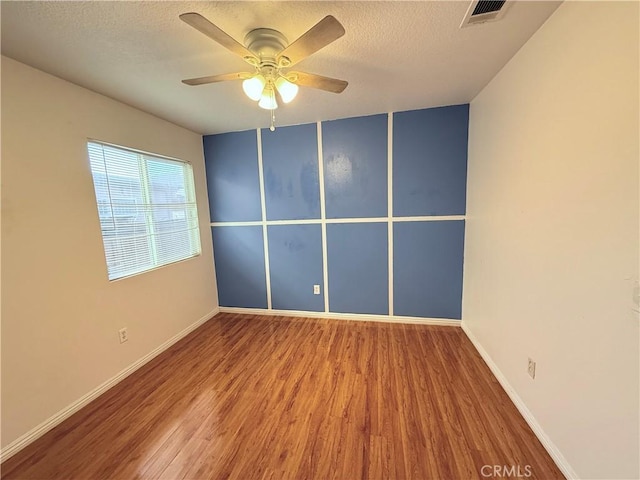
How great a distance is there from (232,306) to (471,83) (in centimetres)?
367

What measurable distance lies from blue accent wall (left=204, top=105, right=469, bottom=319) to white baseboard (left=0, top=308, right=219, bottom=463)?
1159 millimetres

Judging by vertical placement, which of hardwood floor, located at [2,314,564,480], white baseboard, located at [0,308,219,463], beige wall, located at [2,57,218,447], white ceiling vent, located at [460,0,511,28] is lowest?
hardwood floor, located at [2,314,564,480]

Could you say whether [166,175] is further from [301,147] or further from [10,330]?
[10,330]

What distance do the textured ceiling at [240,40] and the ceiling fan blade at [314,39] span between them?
0.20 m

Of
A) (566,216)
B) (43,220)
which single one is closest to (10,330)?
(43,220)

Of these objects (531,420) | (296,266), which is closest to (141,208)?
(296,266)

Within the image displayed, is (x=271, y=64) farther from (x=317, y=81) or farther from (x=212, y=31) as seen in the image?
(x=212, y=31)

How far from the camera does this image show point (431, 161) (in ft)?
9.12

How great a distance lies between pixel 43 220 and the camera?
5.64 ft

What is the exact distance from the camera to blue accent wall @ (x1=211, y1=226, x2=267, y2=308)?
11.2 ft

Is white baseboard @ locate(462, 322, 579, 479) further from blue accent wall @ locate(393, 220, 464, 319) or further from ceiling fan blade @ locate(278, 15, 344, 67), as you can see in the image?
ceiling fan blade @ locate(278, 15, 344, 67)

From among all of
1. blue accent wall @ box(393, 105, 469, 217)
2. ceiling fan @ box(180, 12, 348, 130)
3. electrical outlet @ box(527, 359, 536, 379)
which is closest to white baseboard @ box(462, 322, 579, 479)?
electrical outlet @ box(527, 359, 536, 379)

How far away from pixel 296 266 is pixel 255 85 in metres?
2.26

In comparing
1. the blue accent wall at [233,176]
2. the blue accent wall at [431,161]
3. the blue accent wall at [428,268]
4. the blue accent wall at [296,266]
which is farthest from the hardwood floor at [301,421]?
the blue accent wall at [233,176]
